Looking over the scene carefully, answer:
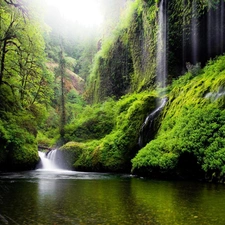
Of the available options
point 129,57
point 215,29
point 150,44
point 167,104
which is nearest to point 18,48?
point 167,104

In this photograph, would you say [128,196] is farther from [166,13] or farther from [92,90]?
[92,90]

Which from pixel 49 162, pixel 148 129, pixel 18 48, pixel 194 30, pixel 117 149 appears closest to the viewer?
pixel 148 129

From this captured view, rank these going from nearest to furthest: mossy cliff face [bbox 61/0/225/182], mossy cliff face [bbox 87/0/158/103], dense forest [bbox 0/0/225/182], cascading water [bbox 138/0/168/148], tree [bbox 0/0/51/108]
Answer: mossy cliff face [bbox 61/0/225/182]
dense forest [bbox 0/0/225/182]
tree [bbox 0/0/51/108]
cascading water [bbox 138/0/168/148]
mossy cliff face [bbox 87/0/158/103]

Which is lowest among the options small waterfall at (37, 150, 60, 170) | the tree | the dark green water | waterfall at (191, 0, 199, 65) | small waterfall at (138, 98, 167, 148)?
the dark green water

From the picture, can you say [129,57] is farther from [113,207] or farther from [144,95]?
[113,207]

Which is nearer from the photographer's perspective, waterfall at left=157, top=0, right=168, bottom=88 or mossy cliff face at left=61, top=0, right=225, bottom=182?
mossy cliff face at left=61, top=0, right=225, bottom=182

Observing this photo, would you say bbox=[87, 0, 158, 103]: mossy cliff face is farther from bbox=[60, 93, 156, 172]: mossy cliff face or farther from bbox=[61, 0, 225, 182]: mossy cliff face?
bbox=[60, 93, 156, 172]: mossy cliff face

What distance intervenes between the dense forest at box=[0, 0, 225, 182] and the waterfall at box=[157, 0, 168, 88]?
2.6 inches

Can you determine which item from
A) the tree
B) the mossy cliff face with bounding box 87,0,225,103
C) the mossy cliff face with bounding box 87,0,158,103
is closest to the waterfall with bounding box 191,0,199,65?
the mossy cliff face with bounding box 87,0,225,103

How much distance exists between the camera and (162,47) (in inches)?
807

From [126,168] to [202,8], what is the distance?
980 cm

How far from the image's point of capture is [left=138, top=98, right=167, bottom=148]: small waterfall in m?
15.3

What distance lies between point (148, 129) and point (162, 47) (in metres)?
7.50

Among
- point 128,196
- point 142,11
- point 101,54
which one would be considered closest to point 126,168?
point 128,196
